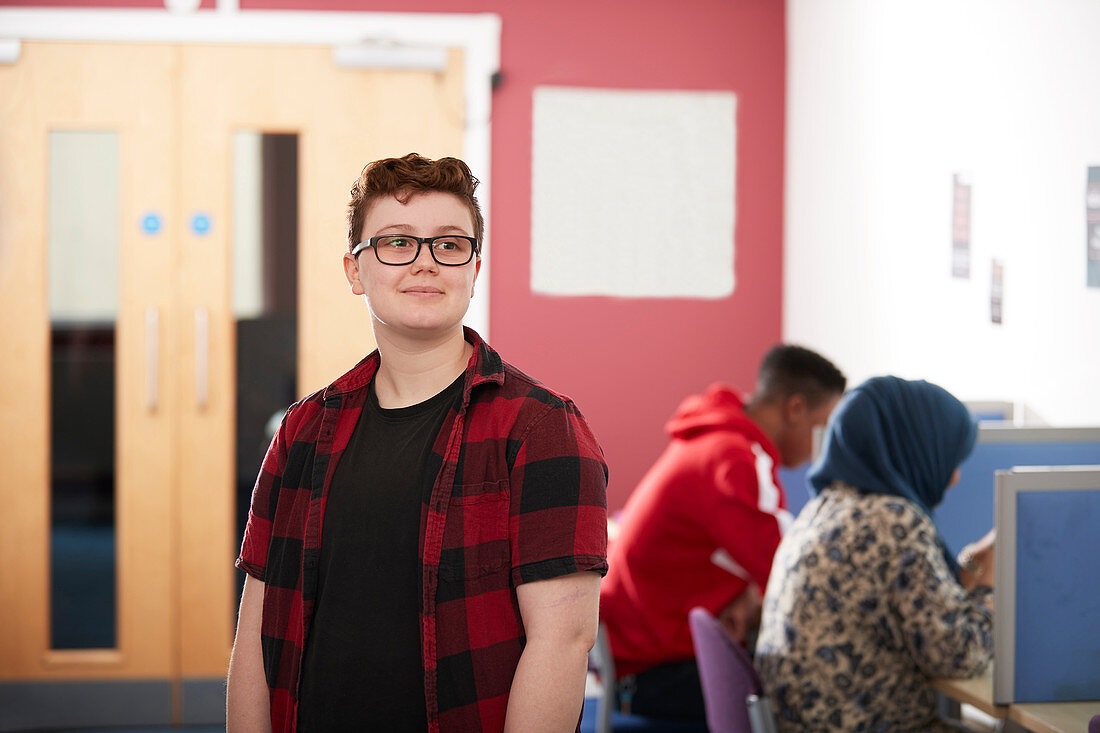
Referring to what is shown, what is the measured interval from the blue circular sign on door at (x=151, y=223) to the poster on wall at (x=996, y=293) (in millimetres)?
2537

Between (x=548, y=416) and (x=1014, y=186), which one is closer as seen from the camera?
(x=548, y=416)

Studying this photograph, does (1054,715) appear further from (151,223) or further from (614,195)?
(151,223)

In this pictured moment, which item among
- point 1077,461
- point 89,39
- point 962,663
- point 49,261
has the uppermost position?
point 89,39

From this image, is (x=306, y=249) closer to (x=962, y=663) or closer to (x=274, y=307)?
(x=274, y=307)

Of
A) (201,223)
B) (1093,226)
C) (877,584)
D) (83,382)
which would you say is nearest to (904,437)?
(877,584)

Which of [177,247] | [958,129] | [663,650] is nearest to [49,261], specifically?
[177,247]

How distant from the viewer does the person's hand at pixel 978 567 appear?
198 centimetres

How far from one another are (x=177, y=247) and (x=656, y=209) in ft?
5.24

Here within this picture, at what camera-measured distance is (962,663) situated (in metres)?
1.74

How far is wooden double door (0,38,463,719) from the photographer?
3.56 m

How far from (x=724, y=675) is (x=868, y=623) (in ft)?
0.85

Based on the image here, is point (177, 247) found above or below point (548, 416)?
above

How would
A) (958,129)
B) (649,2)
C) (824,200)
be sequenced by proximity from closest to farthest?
(958,129) < (824,200) < (649,2)

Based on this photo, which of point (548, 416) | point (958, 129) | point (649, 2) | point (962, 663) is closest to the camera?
point (548, 416)
